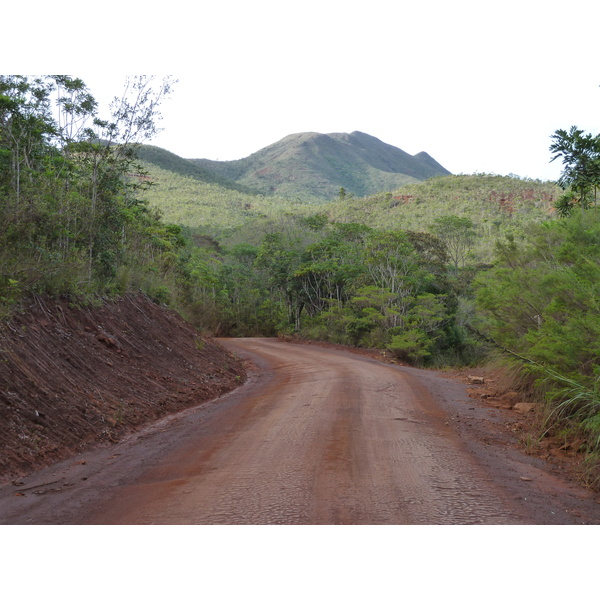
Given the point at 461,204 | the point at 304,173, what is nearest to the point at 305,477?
the point at 461,204

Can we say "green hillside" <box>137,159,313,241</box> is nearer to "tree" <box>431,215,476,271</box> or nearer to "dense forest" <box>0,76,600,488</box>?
"dense forest" <box>0,76,600,488</box>

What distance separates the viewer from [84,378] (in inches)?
329

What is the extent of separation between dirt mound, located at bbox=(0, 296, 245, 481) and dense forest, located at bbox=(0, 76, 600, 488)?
0.54m

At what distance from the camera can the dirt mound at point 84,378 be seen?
20.7ft

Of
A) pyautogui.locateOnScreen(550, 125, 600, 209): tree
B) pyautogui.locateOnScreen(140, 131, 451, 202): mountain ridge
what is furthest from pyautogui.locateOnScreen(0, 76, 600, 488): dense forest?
pyautogui.locateOnScreen(140, 131, 451, 202): mountain ridge

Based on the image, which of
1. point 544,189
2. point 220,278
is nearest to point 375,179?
point 544,189

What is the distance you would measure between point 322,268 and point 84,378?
22796 millimetres

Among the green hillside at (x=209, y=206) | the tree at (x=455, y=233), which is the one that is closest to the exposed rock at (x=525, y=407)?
the tree at (x=455, y=233)

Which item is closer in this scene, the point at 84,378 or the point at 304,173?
the point at 84,378

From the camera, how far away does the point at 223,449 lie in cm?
650

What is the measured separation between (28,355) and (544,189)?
75.2m

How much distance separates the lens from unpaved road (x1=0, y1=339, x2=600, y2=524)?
4195 mm

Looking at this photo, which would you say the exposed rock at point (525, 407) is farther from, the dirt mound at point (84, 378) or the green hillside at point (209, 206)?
the green hillside at point (209, 206)

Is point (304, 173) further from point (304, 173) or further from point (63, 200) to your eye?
point (63, 200)
